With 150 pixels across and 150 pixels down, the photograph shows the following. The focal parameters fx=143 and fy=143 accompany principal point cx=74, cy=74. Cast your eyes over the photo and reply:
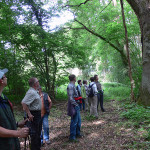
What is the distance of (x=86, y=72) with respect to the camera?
1967 centimetres

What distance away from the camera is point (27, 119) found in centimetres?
252

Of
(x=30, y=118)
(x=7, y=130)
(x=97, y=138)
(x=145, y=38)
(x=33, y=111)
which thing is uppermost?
(x=145, y=38)

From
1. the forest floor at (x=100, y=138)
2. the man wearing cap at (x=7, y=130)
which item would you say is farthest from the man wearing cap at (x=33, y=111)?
the man wearing cap at (x=7, y=130)

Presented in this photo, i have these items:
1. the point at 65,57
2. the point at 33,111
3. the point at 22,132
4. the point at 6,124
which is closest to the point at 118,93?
the point at 65,57

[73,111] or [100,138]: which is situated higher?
[73,111]

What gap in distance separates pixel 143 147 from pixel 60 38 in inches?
312

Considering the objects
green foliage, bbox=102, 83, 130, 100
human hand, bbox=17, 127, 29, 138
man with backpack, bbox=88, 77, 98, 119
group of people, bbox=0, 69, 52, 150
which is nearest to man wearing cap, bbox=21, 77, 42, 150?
group of people, bbox=0, 69, 52, 150

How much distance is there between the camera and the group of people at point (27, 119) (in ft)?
5.89

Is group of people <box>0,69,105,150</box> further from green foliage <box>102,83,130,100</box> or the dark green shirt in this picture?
green foliage <box>102,83,130,100</box>

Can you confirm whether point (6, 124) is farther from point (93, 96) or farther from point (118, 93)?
point (118, 93)

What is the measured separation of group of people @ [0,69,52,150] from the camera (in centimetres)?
179

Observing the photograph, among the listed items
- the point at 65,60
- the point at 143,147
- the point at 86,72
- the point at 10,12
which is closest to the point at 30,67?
the point at 65,60

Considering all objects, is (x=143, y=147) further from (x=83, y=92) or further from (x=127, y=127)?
(x=83, y=92)

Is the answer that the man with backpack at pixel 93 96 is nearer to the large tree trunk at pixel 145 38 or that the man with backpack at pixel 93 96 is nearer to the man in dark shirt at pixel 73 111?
the large tree trunk at pixel 145 38
